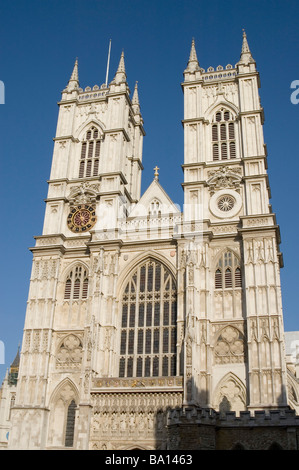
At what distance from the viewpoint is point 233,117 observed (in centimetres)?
3738

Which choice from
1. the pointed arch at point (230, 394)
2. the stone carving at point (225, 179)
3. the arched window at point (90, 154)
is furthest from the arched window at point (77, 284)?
the pointed arch at point (230, 394)

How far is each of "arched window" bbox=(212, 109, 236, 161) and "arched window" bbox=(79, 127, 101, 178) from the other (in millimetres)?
8433

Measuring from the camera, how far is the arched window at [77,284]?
3372 cm

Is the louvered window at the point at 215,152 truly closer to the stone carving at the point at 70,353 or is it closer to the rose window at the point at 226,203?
the rose window at the point at 226,203

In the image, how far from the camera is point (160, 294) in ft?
106

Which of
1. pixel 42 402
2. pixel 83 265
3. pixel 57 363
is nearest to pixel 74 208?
pixel 83 265

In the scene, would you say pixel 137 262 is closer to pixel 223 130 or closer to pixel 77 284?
pixel 77 284

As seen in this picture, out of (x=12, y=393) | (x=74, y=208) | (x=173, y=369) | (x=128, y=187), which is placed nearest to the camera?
(x=173, y=369)

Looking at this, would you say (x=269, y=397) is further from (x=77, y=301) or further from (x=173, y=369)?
(x=77, y=301)

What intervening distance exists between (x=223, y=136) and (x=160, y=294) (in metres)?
12.3

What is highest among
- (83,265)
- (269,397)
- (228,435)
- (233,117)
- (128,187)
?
(233,117)

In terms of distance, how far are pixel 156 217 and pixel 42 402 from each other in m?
13.3

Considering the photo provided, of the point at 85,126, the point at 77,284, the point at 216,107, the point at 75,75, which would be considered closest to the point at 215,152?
the point at 216,107

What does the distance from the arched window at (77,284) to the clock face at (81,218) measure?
2.86 meters
